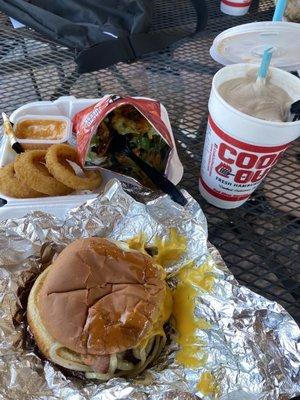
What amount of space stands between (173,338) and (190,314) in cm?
5

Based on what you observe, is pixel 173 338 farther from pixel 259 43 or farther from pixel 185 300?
pixel 259 43

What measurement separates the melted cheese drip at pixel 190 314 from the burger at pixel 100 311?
33mm

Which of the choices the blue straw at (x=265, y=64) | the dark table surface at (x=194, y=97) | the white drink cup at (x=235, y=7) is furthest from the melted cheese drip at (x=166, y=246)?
the white drink cup at (x=235, y=7)

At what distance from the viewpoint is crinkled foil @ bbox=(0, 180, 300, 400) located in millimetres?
668

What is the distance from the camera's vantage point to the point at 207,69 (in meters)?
1.32

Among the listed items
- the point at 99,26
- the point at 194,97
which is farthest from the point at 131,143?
the point at 99,26

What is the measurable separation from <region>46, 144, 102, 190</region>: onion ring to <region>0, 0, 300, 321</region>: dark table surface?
218 mm

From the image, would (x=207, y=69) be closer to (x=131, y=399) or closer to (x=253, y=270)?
(x=253, y=270)

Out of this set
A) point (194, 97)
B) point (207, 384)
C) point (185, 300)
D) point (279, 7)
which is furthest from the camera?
point (194, 97)

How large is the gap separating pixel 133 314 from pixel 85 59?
33.2 inches

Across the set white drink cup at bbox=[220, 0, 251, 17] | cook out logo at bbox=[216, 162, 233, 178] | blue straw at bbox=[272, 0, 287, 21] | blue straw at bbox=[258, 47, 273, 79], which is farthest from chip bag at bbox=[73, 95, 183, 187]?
white drink cup at bbox=[220, 0, 251, 17]

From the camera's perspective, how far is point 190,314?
76cm

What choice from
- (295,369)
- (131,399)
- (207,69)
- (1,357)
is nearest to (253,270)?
(295,369)

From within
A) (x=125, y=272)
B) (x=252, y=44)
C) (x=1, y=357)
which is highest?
(x=252, y=44)
